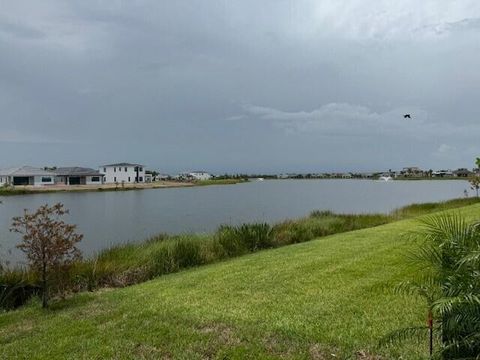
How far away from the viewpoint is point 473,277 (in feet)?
10.2

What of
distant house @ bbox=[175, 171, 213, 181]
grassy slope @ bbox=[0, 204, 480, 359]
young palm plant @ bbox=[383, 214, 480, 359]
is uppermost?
distant house @ bbox=[175, 171, 213, 181]

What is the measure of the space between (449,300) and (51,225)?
6.87 m

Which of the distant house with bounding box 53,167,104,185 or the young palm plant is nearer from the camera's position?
the young palm plant

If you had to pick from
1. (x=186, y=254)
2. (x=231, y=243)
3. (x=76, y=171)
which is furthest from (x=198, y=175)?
(x=186, y=254)

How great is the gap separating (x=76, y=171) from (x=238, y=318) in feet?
279

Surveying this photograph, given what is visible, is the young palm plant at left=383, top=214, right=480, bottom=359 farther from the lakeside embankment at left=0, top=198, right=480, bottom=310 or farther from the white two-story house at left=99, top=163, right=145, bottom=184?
the white two-story house at left=99, top=163, right=145, bottom=184

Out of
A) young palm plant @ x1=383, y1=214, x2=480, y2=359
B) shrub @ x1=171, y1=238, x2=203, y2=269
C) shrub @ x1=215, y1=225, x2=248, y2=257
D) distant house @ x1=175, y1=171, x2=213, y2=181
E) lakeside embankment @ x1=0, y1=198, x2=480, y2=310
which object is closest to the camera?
young palm plant @ x1=383, y1=214, x2=480, y2=359

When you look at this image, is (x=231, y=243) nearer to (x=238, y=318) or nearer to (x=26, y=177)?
(x=238, y=318)

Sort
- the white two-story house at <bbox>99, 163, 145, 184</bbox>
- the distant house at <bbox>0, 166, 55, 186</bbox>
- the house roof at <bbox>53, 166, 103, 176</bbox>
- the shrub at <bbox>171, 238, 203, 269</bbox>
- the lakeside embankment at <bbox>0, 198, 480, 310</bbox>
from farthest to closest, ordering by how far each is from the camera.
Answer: the white two-story house at <bbox>99, 163, 145, 184</bbox> → the house roof at <bbox>53, 166, 103, 176</bbox> → the distant house at <bbox>0, 166, 55, 186</bbox> → the shrub at <bbox>171, 238, 203, 269</bbox> → the lakeside embankment at <bbox>0, 198, 480, 310</bbox>

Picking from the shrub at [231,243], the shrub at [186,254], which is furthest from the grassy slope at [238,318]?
the shrub at [231,243]

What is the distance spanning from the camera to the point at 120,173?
296 feet

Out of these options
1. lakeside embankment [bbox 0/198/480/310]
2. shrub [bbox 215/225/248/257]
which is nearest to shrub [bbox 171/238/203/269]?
lakeside embankment [bbox 0/198/480/310]

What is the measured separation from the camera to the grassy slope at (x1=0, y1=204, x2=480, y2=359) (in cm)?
477

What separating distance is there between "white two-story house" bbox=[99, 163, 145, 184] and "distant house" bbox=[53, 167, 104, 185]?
101 inches
